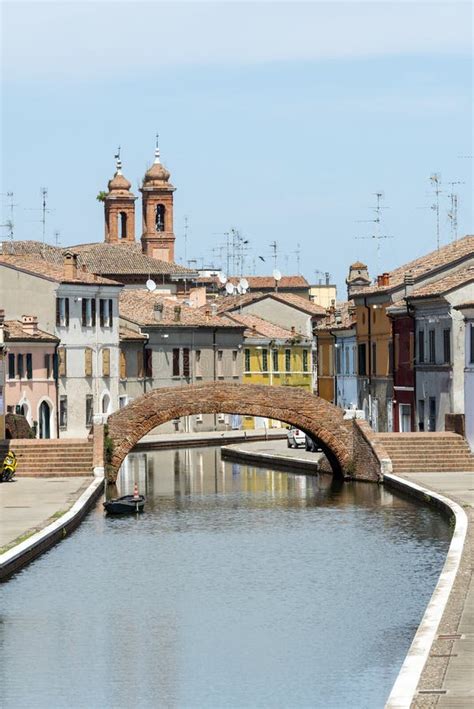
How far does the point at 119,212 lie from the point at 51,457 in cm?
9946

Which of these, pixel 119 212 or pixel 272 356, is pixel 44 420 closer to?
pixel 272 356

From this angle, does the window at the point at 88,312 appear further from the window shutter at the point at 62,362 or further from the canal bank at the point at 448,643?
the canal bank at the point at 448,643

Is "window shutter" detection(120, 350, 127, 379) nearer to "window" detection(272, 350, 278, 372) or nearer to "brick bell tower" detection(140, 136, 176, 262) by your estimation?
"window" detection(272, 350, 278, 372)

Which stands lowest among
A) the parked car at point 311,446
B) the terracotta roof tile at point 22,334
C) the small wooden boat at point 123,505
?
the small wooden boat at point 123,505

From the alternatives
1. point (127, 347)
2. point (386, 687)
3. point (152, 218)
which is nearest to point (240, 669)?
point (386, 687)

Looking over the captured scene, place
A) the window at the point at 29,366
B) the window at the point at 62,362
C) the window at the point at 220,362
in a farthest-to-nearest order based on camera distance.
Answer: the window at the point at 220,362 → the window at the point at 62,362 → the window at the point at 29,366

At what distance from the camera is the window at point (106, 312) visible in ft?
335

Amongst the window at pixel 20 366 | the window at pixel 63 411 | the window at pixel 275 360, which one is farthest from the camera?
the window at pixel 275 360

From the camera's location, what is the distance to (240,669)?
33844 mm

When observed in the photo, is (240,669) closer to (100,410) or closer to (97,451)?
(97,451)

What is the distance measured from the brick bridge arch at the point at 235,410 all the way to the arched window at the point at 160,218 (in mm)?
92861

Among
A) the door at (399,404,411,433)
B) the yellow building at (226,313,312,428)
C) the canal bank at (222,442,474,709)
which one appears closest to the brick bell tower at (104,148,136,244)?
the yellow building at (226,313,312,428)

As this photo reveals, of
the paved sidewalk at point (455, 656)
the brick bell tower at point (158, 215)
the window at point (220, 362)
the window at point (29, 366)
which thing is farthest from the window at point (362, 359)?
the brick bell tower at point (158, 215)

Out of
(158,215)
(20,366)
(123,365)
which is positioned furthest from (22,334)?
(158,215)
